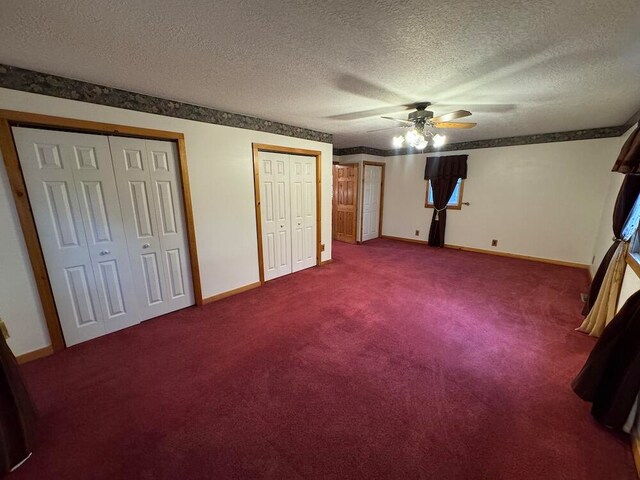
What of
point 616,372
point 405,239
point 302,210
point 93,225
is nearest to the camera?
point 616,372

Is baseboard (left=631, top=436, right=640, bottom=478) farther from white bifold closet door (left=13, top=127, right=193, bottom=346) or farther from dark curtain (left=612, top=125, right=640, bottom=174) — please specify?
white bifold closet door (left=13, top=127, right=193, bottom=346)

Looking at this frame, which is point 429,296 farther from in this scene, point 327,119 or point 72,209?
point 72,209

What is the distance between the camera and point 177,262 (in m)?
2.83

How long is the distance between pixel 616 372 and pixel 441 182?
4544mm

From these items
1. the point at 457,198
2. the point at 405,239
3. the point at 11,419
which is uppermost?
the point at 457,198

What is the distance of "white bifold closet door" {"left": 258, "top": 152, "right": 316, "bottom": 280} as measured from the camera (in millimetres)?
3506

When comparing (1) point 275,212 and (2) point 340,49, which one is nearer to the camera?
(2) point 340,49

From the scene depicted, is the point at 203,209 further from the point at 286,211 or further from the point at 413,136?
the point at 413,136

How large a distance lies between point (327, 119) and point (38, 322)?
3570 millimetres

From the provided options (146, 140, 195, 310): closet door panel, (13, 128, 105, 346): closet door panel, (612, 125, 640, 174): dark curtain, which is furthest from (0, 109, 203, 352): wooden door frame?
(612, 125, 640, 174): dark curtain

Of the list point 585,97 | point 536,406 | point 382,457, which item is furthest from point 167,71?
point 585,97

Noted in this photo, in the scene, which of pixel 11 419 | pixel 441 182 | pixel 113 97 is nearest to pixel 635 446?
pixel 11 419

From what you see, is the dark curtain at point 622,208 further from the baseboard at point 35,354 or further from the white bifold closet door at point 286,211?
the baseboard at point 35,354

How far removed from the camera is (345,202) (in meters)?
6.14
